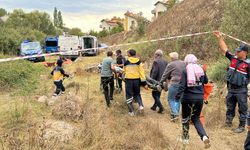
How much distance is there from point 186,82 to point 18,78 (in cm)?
1144

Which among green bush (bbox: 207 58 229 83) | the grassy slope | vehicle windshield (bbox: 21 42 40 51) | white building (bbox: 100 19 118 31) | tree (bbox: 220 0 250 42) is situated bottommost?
the grassy slope

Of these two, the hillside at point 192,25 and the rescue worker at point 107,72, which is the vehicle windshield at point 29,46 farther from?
the rescue worker at point 107,72

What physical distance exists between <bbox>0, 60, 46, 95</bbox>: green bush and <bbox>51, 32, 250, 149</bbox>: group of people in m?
Result: 3.41

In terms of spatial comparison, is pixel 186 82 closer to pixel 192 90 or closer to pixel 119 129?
pixel 192 90

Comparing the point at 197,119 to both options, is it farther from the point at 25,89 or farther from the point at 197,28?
the point at 197,28

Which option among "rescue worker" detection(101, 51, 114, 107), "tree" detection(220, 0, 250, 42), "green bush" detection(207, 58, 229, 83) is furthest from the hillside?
"rescue worker" detection(101, 51, 114, 107)

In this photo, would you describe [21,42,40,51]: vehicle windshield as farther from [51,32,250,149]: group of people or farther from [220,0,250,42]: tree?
[220,0,250,42]: tree

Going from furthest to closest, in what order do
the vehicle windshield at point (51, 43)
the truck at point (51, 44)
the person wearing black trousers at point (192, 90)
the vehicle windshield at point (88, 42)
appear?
the vehicle windshield at point (51, 43) < the truck at point (51, 44) < the vehicle windshield at point (88, 42) < the person wearing black trousers at point (192, 90)

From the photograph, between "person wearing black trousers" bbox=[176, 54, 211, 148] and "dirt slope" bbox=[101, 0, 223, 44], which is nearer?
"person wearing black trousers" bbox=[176, 54, 211, 148]

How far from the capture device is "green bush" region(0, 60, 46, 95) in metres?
14.5

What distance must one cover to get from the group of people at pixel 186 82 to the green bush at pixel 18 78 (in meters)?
3.41

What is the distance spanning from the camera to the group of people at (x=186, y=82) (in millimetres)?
6938

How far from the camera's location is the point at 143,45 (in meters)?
26.3

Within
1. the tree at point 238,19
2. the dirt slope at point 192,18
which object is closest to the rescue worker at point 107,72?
the tree at point 238,19
